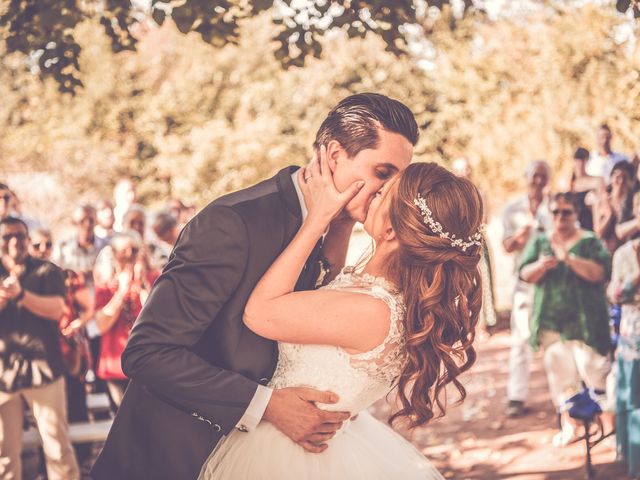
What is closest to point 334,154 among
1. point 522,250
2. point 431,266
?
point 431,266

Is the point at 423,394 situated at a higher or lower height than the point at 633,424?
higher

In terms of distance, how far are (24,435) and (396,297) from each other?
4.31 meters

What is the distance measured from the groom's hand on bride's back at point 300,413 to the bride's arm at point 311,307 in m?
0.18

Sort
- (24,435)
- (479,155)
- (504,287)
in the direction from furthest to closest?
(479,155), (504,287), (24,435)

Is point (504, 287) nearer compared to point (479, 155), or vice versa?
point (504, 287)

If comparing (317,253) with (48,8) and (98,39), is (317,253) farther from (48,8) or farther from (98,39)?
(98,39)

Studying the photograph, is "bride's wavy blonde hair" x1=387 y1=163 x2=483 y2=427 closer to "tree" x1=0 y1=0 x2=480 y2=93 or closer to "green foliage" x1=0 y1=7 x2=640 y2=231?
"tree" x1=0 y1=0 x2=480 y2=93

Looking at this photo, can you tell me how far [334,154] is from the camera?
286cm

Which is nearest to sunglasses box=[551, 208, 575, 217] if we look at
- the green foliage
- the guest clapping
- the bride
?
the guest clapping

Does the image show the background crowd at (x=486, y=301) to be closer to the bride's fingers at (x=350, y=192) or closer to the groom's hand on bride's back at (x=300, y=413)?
the groom's hand on bride's back at (x=300, y=413)

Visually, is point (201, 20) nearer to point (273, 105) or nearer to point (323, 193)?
point (323, 193)

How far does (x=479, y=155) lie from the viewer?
729 inches

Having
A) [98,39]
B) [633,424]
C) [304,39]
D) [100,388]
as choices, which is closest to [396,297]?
[304,39]

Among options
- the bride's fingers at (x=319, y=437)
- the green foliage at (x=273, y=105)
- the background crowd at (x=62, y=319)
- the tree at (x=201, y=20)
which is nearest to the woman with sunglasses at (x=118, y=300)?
the background crowd at (x=62, y=319)
